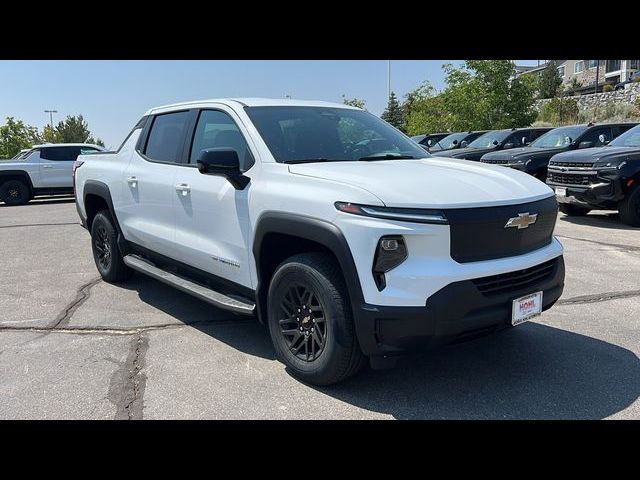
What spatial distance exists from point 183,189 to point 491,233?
250 centimetres

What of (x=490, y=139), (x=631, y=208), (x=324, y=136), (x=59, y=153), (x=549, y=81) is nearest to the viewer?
(x=324, y=136)

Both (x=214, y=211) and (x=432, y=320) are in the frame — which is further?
(x=214, y=211)

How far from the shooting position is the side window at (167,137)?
4.88m

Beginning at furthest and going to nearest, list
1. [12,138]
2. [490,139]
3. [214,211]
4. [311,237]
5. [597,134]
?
1. [12,138]
2. [490,139]
3. [597,134]
4. [214,211]
5. [311,237]

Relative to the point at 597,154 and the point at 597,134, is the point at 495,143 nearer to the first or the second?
the point at 597,134

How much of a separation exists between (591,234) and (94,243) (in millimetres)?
7363

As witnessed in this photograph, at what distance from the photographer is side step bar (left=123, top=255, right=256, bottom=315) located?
3.90 metres

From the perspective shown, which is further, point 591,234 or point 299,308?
point 591,234

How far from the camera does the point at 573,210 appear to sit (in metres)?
10.6

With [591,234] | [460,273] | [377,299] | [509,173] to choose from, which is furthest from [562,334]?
[591,234]

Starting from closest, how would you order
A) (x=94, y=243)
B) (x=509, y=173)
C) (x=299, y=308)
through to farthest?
(x=299, y=308) < (x=509, y=173) < (x=94, y=243)

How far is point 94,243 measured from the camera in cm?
647

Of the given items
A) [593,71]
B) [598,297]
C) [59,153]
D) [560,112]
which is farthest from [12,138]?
[593,71]
